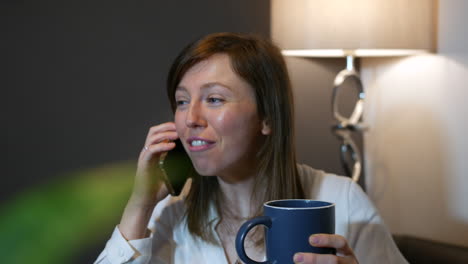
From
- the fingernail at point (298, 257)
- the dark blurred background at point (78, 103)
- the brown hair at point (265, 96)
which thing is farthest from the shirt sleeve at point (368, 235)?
the dark blurred background at point (78, 103)

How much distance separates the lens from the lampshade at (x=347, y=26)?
1665 millimetres

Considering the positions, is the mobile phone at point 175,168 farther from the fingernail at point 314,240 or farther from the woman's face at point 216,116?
the fingernail at point 314,240

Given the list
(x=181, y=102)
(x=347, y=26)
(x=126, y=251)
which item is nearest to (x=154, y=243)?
(x=126, y=251)

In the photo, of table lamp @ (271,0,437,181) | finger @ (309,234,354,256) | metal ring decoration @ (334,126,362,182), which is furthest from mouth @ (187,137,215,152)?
metal ring decoration @ (334,126,362,182)

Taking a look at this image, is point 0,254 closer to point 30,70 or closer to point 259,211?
point 30,70

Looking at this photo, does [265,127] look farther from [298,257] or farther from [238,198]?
[298,257]

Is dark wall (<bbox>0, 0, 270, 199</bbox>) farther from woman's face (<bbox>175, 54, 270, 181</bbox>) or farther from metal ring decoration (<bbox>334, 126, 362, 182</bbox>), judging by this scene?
metal ring decoration (<bbox>334, 126, 362, 182</bbox>)

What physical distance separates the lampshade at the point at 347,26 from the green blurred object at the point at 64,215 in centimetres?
68

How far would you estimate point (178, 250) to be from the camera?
122cm

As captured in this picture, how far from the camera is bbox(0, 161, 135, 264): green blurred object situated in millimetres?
1158

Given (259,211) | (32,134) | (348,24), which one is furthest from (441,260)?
(32,134)

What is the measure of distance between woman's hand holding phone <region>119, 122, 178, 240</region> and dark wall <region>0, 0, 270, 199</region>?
0.78 feet

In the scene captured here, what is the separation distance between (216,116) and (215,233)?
300 millimetres

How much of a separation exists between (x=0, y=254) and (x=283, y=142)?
2.14ft
